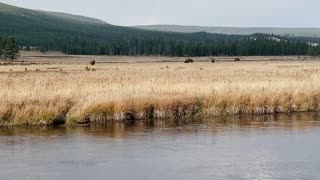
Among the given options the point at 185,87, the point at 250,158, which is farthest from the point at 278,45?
the point at 250,158

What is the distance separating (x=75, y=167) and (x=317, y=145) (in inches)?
290

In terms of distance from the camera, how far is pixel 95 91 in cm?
2791

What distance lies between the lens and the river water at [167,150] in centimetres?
1464

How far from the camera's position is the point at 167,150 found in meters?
17.6

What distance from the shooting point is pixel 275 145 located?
60.3 feet

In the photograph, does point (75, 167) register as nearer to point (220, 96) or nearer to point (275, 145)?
point (275, 145)

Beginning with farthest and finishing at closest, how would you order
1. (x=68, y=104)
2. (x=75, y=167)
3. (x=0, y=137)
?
1. (x=68, y=104)
2. (x=0, y=137)
3. (x=75, y=167)

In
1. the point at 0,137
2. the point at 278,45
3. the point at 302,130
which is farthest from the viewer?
the point at 278,45

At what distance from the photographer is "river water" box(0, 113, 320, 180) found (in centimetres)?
1464

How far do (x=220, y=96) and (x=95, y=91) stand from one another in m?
5.62

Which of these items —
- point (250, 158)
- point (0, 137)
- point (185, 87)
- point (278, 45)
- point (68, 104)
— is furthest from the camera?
point (278, 45)

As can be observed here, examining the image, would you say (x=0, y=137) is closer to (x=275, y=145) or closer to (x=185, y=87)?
(x=275, y=145)

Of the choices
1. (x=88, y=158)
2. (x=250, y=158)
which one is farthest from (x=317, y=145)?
(x=88, y=158)

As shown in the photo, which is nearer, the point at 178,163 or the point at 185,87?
the point at 178,163
